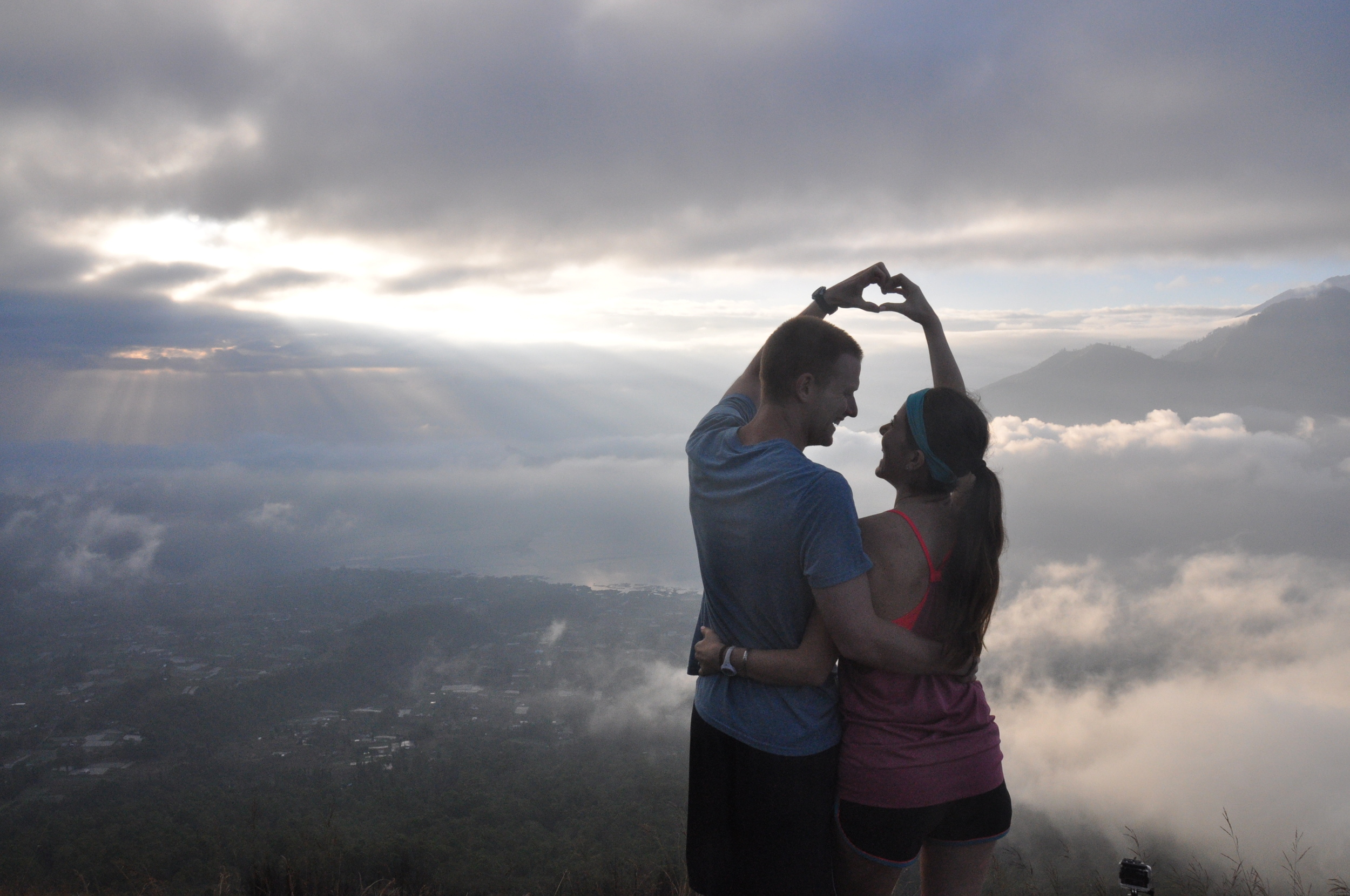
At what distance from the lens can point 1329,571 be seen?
195125mm

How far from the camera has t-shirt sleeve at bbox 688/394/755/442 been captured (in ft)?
8.08

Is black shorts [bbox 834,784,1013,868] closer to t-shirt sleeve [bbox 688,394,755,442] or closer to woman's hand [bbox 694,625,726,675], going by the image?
woman's hand [bbox 694,625,726,675]

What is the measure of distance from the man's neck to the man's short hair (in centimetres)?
4

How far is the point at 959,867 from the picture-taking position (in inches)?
88.4

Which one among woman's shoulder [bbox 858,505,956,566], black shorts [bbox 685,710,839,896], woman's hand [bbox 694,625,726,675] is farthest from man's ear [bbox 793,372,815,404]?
black shorts [bbox 685,710,839,896]

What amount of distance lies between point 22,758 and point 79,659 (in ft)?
106

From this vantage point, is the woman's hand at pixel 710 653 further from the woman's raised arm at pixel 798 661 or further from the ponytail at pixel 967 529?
the ponytail at pixel 967 529

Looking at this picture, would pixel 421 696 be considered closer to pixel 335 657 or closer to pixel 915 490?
pixel 335 657

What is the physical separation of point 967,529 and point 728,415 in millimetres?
892

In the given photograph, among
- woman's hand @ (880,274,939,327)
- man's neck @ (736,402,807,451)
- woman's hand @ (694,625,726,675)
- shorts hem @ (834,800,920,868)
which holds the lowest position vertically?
shorts hem @ (834,800,920,868)

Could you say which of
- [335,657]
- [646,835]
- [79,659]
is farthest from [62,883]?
[79,659]

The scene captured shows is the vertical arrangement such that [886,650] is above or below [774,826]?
above

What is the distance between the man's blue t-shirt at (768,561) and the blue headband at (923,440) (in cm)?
30

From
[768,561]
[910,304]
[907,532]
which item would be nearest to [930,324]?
[910,304]
